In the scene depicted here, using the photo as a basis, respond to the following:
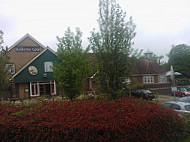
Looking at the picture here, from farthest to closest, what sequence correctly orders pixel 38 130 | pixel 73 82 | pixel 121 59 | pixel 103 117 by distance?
1. pixel 73 82
2. pixel 121 59
3. pixel 103 117
4. pixel 38 130

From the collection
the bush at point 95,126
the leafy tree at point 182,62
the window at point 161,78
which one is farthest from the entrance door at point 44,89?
the leafy tree at point 182,62

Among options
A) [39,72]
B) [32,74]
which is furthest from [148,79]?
[32,74]

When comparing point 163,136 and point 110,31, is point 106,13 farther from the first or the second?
point 163,136

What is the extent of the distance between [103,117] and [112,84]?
92.4 inches

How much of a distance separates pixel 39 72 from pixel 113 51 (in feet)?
67.7

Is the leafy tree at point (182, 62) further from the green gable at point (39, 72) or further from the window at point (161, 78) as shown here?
the green gable at point (39, 72)

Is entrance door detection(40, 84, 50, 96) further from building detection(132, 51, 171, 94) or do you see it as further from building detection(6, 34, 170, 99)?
building detection(132, 51, 171, 94)

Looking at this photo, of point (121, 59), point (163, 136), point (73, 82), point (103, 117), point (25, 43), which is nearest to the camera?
point (103, 117)

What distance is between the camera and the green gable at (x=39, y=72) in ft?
79.5

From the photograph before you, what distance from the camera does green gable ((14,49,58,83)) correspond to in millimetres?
24234

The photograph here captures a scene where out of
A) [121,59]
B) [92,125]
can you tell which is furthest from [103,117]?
[121,59]

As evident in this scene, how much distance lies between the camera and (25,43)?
92.7 feet

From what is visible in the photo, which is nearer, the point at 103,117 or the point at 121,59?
the point at 103,117

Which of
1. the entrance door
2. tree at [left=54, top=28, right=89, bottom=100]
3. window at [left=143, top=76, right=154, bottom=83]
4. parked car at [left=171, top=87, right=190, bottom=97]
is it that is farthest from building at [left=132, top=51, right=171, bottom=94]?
tree at [left=54, top=28, right=89, bottom=100]
